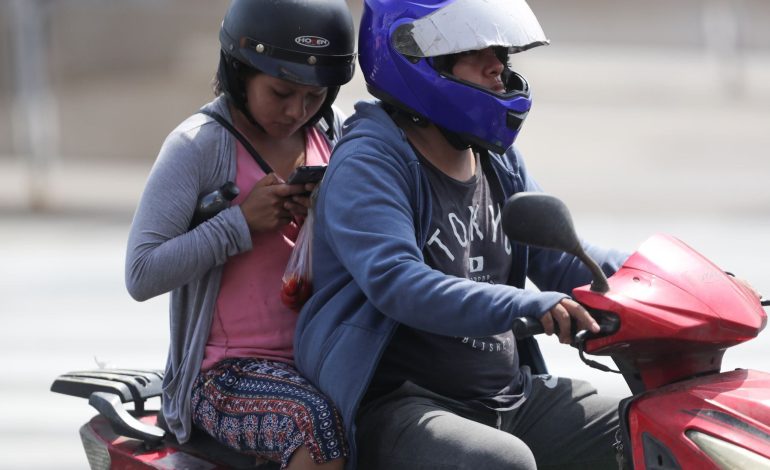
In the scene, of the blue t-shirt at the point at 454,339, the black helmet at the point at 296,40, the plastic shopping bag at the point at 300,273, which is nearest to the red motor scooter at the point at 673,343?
the blue t-shirt at the point at 454,339

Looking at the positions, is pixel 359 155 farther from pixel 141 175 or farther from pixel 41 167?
pixel 141 175

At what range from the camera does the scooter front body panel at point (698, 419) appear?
273 cm

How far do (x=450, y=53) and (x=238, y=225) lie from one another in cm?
69

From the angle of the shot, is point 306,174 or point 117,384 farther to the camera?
point 117,384

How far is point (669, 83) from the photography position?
86.0 ft

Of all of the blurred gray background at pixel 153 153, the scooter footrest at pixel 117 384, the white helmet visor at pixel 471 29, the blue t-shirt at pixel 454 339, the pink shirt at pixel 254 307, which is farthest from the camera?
the blurred gray background at pixel 153 153

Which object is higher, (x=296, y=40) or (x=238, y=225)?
(x=296, y=40)

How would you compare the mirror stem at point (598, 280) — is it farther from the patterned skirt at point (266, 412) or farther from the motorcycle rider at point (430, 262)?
the patterned skirt at point (266, 412)

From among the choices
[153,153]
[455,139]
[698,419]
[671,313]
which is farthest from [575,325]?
[153,153]

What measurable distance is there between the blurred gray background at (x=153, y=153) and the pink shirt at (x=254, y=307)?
3157 millimetres

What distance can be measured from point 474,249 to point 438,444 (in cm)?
52

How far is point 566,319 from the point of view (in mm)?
2852

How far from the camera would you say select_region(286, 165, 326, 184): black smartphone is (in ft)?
11.6

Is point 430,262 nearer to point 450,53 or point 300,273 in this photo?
point 300,273
